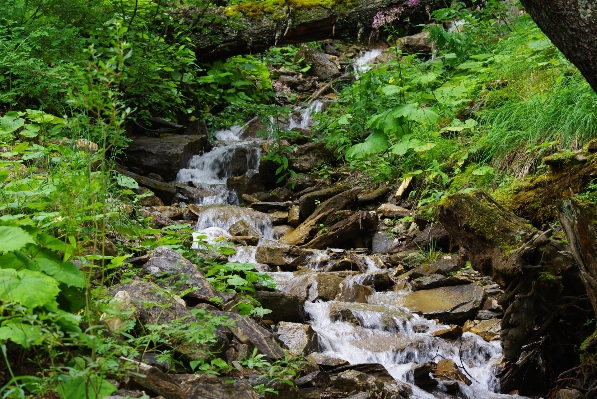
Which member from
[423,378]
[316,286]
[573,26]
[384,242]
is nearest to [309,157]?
[384,242]

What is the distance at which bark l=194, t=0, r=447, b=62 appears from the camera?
10.4 m

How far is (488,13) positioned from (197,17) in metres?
5.45

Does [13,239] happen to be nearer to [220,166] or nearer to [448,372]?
[448,372]

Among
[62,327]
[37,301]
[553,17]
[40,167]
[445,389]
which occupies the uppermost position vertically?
[553,17]

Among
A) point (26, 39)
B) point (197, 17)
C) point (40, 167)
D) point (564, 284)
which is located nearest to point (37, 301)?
point (564, 284)

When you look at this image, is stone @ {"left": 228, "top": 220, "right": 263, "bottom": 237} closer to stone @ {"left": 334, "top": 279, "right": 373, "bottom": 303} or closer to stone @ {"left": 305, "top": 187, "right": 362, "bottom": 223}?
stone @ {"left": 305, "top": 187, "right": 362, "bottom": 223}

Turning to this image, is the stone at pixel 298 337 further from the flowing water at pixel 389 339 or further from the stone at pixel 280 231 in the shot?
the stone at pixel 280 231

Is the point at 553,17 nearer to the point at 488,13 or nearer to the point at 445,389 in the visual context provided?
the point at 445,389

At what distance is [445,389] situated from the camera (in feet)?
15.2

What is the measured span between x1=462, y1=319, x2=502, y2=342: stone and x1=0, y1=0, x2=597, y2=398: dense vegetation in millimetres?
1739

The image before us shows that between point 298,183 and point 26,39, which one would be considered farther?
point 298,183

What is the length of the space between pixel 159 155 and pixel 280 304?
5.99 meters

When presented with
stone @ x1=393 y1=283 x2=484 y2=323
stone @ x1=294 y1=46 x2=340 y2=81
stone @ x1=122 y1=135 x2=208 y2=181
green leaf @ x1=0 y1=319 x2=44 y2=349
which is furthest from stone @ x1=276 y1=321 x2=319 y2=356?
stone @ x1=294 y1=46 x2=340 y2=81

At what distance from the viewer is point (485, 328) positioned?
5.41 metres
